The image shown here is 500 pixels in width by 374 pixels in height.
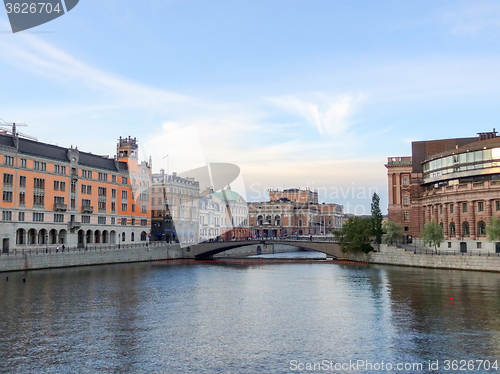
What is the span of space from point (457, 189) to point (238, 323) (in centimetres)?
8026

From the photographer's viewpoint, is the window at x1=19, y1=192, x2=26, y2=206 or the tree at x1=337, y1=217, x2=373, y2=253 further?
the tree at x1=337, y1=217, x2=373, y2=253

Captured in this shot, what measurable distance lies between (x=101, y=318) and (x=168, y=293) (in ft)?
59.1

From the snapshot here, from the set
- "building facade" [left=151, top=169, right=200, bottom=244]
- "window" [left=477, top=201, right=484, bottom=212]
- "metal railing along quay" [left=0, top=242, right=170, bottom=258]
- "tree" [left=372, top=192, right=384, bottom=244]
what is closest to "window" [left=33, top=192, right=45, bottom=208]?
"metal railing along quay" [left=0, top=242, right=170, bottom=258]

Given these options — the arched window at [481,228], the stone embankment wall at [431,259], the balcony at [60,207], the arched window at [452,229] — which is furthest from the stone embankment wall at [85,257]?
the arched window at [481,228]

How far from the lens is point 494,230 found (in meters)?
94.2

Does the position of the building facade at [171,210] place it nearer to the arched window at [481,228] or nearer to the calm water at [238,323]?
the arched window at [481,228]

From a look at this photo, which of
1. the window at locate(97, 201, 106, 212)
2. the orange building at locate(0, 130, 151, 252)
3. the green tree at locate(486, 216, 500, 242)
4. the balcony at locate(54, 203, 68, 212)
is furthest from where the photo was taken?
the window at locate(97, 201, 106, 212)

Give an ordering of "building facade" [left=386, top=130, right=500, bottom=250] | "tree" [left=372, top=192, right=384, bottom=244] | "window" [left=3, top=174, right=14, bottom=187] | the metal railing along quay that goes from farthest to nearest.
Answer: "tree" [left=372, top=192, right=384, bottom=244] → "building facade" [left=386, top=130, right=500, bottom=250] → "window" [left=3, top=174, right=14, bottom=187] → the metal railing along quay

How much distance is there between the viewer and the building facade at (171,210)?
160125mm

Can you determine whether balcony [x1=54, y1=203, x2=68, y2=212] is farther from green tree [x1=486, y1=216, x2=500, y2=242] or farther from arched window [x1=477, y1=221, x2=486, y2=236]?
arched window [x1=477, y1=221, x2=486, y2=236]

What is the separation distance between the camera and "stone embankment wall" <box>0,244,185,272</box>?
89000mm

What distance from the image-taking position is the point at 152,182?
529 ft

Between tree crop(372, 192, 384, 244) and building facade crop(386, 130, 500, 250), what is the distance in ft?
37.1

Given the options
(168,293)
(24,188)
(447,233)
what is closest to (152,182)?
(24,188)
